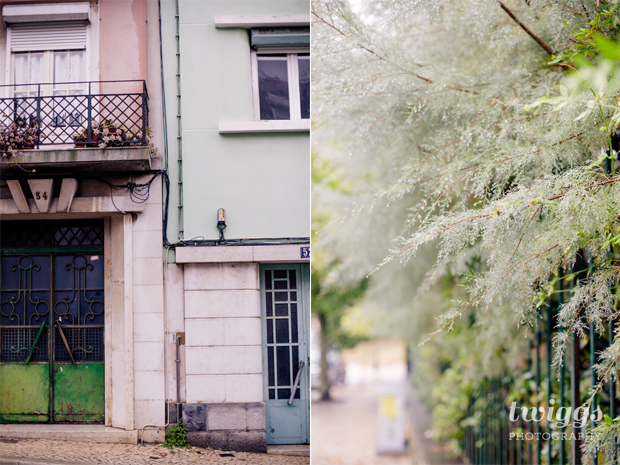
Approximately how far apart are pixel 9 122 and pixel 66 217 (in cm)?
75

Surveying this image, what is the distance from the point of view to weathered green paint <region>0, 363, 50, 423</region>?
2.93 m

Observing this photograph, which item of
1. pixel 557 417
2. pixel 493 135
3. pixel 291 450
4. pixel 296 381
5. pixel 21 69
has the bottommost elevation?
pixel 291 450

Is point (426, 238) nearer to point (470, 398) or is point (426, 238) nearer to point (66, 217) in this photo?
point (66, 217)

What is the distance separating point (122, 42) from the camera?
10.4 feet

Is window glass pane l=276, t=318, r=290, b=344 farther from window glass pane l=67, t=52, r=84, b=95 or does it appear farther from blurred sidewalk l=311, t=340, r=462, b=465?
window glass pane l=67, t=52, r=84, b=95

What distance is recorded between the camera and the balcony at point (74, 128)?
116 inches

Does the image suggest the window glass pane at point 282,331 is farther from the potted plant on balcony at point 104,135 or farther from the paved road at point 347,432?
the paved road at point 347,432

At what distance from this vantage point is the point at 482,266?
3.01 meters

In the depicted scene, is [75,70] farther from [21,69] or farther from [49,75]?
[21,69]

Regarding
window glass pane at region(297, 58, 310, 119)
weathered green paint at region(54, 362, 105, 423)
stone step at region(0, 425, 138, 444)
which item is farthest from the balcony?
stone step at region(0, 425, 138, 444)

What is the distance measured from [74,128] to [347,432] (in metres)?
9.10

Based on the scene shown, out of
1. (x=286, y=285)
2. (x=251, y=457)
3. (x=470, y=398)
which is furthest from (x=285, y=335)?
(x=470, y=398)

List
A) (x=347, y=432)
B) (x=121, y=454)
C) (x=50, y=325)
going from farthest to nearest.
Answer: (x=347, y=432) → (x=50, y=325) → (x=121, y=454)

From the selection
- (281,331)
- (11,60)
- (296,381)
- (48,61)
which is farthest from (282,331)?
(11,60)
